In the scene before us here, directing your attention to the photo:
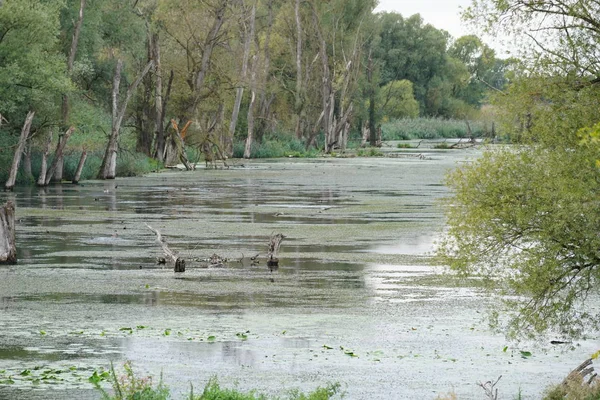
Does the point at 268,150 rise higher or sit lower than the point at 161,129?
lower

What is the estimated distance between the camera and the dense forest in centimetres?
4397

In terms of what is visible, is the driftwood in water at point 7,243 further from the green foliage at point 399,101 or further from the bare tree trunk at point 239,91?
the green foliage at point 399,101

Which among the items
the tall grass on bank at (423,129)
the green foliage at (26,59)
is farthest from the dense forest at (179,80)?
the tall grass on bank at (423,129)

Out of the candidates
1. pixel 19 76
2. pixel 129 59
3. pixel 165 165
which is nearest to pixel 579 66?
pixel 19 76

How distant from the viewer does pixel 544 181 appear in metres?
13.5

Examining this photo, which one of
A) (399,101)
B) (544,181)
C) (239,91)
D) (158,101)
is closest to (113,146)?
(158,101)

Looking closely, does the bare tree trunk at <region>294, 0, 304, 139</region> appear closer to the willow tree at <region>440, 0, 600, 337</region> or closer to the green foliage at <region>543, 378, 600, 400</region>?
the willow tree at <region>440, 0, 600, 337</region>

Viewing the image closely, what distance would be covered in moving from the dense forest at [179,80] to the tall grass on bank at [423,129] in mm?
3282

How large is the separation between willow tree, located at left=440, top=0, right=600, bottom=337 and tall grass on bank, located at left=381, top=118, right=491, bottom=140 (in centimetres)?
11439

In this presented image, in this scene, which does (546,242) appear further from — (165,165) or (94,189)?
(165,165)

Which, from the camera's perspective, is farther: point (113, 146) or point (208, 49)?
point (208, 49)

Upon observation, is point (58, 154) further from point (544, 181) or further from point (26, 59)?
point (544, 181)

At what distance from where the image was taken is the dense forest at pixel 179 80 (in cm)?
4397

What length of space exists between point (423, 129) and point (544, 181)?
12289 centimetres
